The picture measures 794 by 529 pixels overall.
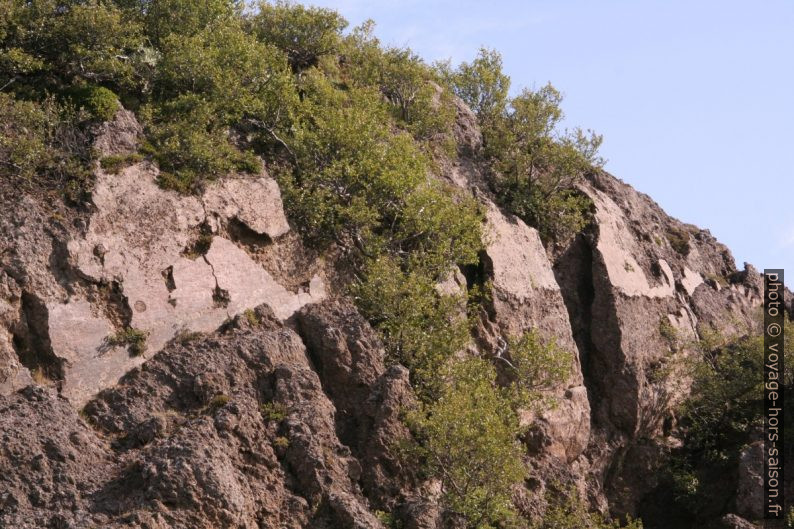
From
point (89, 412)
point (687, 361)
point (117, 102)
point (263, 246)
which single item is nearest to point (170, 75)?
point (117, 102)

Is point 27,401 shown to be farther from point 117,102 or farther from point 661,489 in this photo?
point 661,489

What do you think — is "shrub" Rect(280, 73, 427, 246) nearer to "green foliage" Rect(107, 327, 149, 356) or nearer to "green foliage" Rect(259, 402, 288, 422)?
"green foliage" Rect(107, 327, 149, 356)

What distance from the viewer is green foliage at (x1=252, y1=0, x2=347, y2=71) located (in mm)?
46562

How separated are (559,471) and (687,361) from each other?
380 inches

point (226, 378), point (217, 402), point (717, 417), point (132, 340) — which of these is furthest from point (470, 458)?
point (717, 417)

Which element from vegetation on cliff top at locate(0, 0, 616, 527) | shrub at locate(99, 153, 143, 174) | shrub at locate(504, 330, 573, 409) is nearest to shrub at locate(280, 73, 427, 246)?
vegetation on cliff top at locate(0, 0, 616, 527)

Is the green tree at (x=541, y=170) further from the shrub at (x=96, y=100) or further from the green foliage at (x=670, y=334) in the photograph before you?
the shrub at (x=96, y=100)

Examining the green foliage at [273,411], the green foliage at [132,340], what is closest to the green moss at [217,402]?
the green foliage at [273,411]

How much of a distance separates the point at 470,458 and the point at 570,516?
4.70m

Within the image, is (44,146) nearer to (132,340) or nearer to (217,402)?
(132,340)

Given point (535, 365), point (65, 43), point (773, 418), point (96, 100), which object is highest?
point (773, 418)

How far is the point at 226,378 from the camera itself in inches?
1179

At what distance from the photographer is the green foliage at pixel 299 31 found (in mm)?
46562

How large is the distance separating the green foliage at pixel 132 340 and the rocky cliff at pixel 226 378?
0.06 metres
